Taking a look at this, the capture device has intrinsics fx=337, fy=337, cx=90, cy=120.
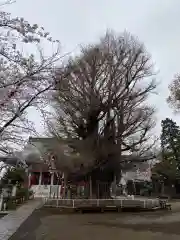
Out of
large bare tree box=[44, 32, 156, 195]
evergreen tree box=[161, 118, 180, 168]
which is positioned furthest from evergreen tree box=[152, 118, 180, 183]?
large bare tree box=[44, 32, 156, 195]

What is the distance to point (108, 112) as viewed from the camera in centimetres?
2591

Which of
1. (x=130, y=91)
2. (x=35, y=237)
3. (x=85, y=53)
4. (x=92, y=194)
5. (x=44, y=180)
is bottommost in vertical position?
(x=35, y=237)

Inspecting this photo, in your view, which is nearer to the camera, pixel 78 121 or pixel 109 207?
pixel 109 207

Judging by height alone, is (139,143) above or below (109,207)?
above

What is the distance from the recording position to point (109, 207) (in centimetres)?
2177

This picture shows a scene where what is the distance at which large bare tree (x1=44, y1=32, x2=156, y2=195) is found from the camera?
80.8 feet

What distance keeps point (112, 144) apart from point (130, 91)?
4.49m

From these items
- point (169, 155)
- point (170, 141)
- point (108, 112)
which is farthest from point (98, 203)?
point (170, 141)

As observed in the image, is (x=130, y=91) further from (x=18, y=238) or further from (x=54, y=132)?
(x=18, y=238)

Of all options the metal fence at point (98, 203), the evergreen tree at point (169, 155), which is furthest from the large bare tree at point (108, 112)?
the evergreen tree at point (169, 155)

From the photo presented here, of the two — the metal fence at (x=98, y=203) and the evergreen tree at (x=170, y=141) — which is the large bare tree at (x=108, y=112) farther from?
the evergreen tree at (x=170, y=141)

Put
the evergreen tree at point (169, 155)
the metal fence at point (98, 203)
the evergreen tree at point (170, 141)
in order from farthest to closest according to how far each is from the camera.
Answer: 1. the evergreen tree at point (170, 141)
2. the evergreen tree at point (169, 155)
3. the metal fence at point (98, 203)

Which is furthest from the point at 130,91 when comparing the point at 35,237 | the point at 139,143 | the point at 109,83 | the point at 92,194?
the point at 35,237

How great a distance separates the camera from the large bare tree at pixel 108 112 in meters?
24.6
